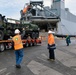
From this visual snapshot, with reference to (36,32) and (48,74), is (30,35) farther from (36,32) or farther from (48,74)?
(48,74)

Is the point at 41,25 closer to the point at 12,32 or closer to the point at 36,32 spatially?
the point at 36,32

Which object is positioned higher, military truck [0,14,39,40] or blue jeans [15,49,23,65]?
military truck [0,14,39,40]

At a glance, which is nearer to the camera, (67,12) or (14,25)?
(14,25)

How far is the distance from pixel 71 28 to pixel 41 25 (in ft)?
40.0

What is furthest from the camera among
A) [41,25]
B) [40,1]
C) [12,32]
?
[41,25]

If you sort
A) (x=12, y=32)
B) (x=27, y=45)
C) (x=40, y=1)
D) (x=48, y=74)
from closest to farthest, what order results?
(x=48, y=74) → (x=12, y=32) → (x=27, y=45) → (x=40, y=1)

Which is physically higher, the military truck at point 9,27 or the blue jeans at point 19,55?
the military truck at point 9,27

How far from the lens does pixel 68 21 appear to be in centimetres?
8238

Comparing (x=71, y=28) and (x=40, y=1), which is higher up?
(x=40, y=1)

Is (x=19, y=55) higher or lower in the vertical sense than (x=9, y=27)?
lower

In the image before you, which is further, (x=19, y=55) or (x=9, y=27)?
(x=9, y=27)

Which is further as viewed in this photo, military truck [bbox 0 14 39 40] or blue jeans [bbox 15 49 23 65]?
military truck [bbox 0 14 39 40]

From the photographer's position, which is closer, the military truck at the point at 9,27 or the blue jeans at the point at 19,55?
the blue jeans at the point at 19,55

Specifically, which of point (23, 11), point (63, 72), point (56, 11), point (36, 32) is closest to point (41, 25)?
point (56, 11)
